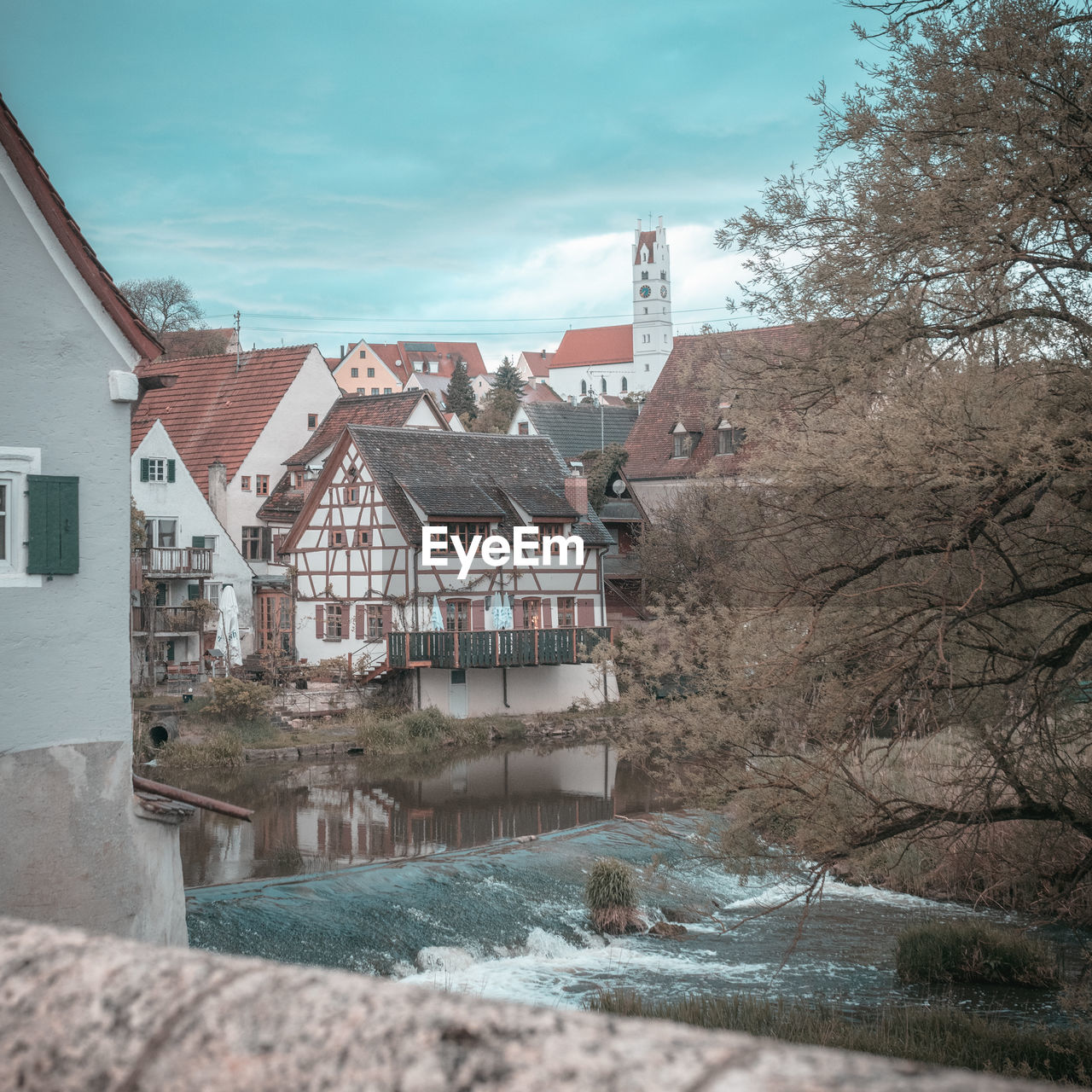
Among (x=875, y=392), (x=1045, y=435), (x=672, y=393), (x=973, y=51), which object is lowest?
(x=1045, y=435)

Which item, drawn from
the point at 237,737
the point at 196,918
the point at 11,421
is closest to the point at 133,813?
the point at 11,421

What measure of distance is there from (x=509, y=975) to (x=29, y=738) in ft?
21.6

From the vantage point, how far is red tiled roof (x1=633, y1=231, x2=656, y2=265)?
431ft

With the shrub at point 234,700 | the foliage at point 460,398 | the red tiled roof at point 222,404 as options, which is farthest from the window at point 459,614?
the foliage at point 460,398

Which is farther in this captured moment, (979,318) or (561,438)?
(561,438)

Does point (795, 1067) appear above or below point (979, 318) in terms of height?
below

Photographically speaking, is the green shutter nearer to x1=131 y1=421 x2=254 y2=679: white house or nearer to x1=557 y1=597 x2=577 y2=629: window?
x1=131 y1=421 x2=254 y2=679: white house

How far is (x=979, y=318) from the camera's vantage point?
29.2ft

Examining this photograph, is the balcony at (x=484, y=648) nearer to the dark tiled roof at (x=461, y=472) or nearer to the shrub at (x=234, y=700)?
the dark tiled roof at (x=461, y=472)

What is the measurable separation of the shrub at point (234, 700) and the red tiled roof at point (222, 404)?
1240 centimetres

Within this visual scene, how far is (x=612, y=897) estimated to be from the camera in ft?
49.5

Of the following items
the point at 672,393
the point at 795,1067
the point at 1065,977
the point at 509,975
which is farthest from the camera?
the point at 672,393

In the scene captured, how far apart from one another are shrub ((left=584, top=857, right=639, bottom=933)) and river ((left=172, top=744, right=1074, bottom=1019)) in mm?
242

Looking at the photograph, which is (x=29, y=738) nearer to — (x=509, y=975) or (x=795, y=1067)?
(x=509, y=975)
